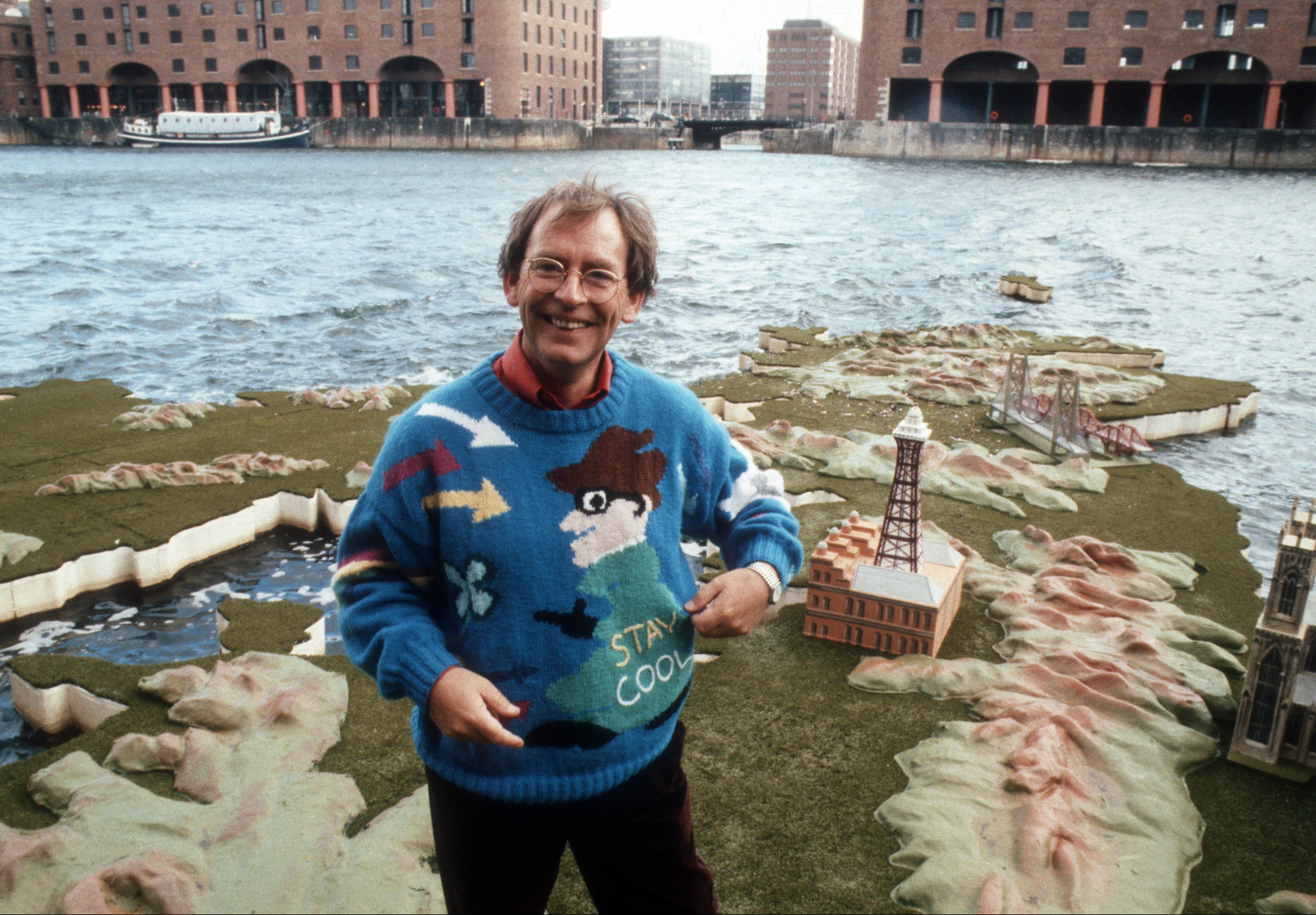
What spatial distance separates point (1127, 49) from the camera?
80.6m

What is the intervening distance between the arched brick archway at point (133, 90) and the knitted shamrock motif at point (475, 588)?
119995mm

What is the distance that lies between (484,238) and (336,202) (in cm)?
1783

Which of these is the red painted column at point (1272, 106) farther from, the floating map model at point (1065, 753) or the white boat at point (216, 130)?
the white boat at point (216, 130)

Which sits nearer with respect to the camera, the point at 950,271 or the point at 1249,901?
the point at 1249,901

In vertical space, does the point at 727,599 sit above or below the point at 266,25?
below

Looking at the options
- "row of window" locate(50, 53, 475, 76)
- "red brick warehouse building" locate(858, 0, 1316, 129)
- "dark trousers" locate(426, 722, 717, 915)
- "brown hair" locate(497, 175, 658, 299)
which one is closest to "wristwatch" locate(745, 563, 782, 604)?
"dark trousers" locate(426, 722, 717, 915)

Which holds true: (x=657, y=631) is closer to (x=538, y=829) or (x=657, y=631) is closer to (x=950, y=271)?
(x=538, y=829)

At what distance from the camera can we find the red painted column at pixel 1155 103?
81.2m

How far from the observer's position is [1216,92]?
284 ft

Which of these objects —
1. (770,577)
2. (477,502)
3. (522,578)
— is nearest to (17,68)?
(477,502)

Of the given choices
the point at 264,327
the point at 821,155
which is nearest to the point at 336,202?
the point at 264,327

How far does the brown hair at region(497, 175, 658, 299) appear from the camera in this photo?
2.76 m

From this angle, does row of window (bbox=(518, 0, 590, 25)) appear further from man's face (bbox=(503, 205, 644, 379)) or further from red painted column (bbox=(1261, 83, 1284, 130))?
man's face (bbox=(503, 205, 644, 379))

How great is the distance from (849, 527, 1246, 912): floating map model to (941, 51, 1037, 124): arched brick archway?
284ft
